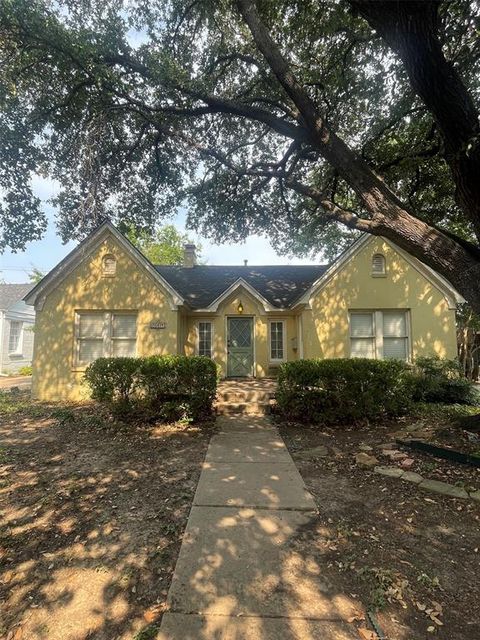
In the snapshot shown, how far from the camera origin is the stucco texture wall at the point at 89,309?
1092 cm

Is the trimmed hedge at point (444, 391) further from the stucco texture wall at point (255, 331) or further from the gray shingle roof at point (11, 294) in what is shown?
the gray shingle roof at point (11, 294)

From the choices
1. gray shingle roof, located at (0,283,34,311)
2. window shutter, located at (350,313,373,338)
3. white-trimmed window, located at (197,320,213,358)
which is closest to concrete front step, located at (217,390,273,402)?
white-trimmed window, located at (197,320,213,358)

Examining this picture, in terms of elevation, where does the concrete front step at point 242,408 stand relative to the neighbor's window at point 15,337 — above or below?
below

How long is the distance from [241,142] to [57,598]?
37.0 ft

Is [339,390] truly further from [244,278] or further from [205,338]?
[244,278]

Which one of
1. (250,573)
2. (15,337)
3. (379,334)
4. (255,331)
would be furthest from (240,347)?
(15,337)

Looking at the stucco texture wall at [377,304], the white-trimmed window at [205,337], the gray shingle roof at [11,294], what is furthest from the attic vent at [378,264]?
the gray shingle roof at [11,294]

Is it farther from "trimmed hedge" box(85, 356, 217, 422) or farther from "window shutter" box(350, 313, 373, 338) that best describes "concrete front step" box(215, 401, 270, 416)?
"window shutter" box(350, 313, 373, 338)

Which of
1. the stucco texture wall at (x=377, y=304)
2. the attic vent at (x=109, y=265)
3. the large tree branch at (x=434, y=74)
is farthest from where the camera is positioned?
the stucco texture wall at (x=377, y=304)

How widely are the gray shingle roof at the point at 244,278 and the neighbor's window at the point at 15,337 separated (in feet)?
34.9

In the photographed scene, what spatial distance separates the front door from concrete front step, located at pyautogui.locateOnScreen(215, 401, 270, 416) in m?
4.26

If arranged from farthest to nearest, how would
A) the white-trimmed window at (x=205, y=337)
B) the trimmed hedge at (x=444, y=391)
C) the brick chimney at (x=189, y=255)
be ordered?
the brick chimney at (x=189, y=255)
the white-trimmed window at (x=205, y=337)
the trimmed hedge at (x=444, y=391)

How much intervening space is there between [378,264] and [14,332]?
20820mm

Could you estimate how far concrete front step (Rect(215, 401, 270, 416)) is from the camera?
28.0 feet
